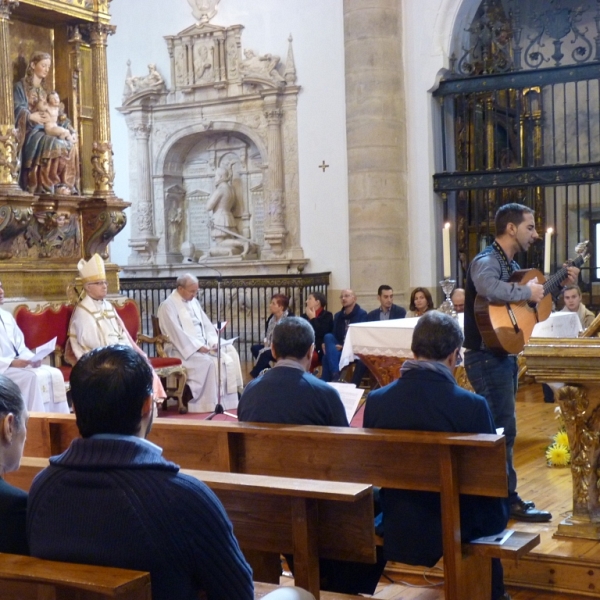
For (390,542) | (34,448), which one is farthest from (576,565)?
(34,448)

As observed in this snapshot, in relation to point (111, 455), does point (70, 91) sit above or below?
above

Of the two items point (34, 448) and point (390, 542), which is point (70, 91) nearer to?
point (34, 448)

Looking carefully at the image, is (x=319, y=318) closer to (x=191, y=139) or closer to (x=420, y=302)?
(x=420, y=302)

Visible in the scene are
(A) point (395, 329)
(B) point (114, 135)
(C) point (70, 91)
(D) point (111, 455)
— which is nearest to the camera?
(D) point (111, 455)

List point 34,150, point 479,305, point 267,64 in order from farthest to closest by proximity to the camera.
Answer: point 267,64
point 34,150
point 479,305

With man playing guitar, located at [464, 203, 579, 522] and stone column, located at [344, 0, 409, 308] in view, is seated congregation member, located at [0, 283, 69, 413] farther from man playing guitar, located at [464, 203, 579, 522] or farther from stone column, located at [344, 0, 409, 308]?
stone column, located at [344, 0, 409, 308]

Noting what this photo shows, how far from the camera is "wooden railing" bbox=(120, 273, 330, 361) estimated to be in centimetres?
1173

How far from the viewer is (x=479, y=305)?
4402 mm

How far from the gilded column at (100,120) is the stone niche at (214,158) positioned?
4.21 metres

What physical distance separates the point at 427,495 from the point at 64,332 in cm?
497

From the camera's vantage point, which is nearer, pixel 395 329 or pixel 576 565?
pixel 576 565

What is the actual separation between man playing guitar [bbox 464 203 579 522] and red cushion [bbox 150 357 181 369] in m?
4.12

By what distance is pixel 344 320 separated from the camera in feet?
30.3

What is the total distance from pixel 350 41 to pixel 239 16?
73.6 inches
